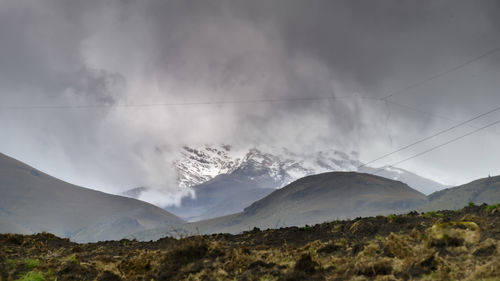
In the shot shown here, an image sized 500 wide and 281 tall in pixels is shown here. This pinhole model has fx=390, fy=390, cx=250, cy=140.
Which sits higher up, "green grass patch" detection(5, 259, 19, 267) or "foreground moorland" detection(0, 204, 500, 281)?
"green grass patch" detection(5, 259, 19, 267)

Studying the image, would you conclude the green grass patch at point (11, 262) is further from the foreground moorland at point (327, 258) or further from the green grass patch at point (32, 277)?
the green grass patch at point (32, 277)

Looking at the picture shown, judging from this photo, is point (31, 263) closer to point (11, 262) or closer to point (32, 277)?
point (11, 262)

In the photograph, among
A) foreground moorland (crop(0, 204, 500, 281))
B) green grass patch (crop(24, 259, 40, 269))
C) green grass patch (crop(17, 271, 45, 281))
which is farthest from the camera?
green grass patch (crop(24, 259, 40, 269))

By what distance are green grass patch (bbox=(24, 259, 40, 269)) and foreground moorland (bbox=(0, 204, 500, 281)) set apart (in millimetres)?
46

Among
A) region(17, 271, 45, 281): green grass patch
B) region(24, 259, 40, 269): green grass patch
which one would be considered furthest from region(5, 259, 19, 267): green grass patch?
region(17, 271, 45, 281): green grass patch

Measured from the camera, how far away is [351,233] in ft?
72.2

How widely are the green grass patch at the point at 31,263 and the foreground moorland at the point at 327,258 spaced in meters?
0.05

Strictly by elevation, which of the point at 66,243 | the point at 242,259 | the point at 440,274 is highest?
the point at 66,243

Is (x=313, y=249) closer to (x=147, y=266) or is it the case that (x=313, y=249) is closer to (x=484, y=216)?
(x=147, y=266)

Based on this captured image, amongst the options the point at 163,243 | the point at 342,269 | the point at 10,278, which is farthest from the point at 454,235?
the point at 10,278

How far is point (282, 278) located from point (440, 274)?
5242 mm

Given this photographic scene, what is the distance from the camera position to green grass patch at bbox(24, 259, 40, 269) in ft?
63.0

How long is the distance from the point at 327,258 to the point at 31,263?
14470 millimetres

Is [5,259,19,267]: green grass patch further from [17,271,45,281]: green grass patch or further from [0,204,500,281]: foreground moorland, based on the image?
[17,271,45,281]: green grass patch
